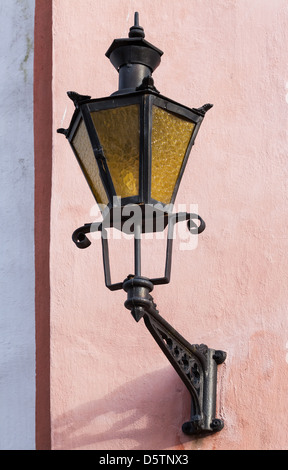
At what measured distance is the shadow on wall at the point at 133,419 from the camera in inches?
174

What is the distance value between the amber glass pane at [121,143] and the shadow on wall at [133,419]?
980 millimetres

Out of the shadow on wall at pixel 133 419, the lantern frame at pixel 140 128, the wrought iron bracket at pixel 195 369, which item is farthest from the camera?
the shadow on wall at pixel 133 419

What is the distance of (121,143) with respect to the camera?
381 cm

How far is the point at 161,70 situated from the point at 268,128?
519mm

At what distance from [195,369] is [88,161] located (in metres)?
0.90

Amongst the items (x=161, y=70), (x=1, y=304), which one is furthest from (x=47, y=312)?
(x=161, y=70)

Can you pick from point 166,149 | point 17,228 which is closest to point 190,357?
point 166,149

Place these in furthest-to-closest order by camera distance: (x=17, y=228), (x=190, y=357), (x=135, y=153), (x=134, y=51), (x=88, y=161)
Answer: (x=17, y=228) < (x=190, y=357) < (x=134, y=51) < (x=88, y=161) < (x=135, y=153)

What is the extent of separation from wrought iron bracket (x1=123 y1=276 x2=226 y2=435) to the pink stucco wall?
0.14 feet

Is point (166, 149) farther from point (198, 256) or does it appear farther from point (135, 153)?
point (198, 256)

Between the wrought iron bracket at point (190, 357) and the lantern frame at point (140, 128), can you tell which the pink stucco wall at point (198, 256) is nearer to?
the wrought iron bracket at point (190, 357)

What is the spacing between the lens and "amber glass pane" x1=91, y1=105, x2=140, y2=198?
12.4 ft

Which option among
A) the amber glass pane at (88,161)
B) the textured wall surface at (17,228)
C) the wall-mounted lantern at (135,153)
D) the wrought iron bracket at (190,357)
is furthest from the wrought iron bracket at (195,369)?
the textured wall surface at (17,228)

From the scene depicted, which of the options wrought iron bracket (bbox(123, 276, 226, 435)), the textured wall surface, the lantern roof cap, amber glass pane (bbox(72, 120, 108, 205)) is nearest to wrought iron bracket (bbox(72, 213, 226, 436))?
wrought iron bracket (bbox(123, 276, 226, 435))
